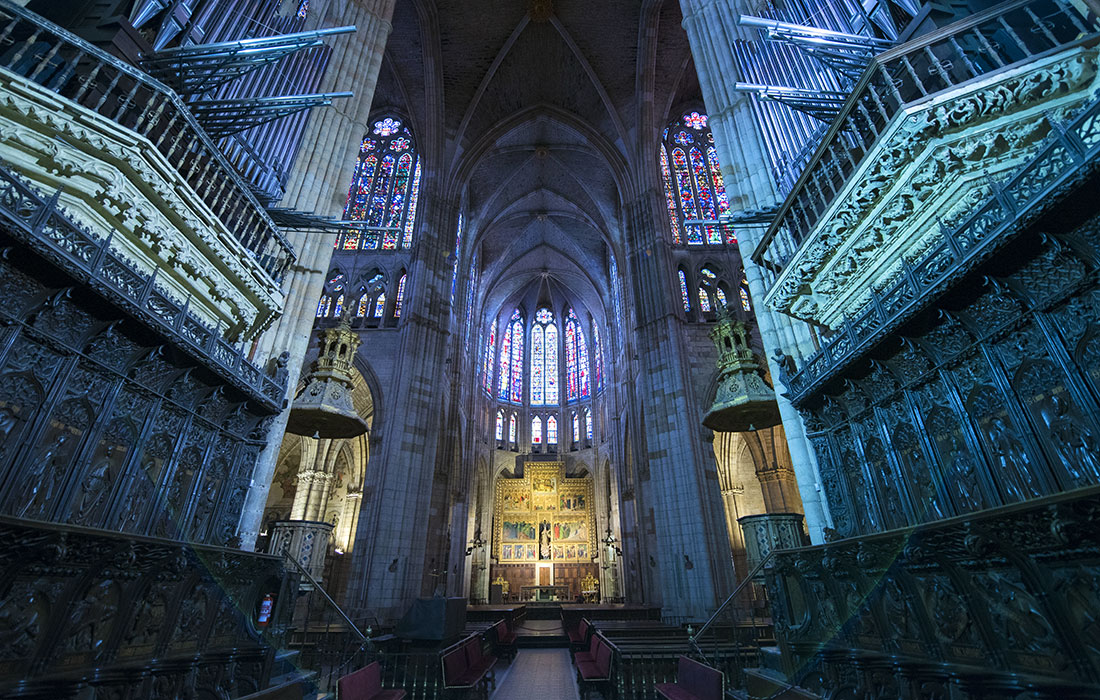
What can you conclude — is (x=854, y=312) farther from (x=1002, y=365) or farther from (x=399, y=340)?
(x=399, y=340)

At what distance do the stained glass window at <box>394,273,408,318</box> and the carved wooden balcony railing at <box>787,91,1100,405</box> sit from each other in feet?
51.6

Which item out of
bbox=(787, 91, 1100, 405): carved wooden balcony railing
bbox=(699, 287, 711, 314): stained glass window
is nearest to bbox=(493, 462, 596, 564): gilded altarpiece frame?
bbox=(699, 287, 711, 314): stained glass window

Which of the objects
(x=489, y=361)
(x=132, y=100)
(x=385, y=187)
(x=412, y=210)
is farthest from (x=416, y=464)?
(x=489, y=361)

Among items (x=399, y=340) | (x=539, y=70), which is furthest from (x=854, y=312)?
(x=539, y=70)

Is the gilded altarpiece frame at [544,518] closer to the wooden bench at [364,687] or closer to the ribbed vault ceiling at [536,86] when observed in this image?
the ribbed vault ceiling at [536,86]

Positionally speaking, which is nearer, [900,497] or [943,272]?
[943,272]

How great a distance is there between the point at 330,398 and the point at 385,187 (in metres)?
15.2

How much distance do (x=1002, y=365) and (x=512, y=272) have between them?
29.8 m

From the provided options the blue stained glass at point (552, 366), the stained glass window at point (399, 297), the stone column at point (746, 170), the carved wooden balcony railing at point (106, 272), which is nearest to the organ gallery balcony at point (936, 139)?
the stone column at point (746, 170)

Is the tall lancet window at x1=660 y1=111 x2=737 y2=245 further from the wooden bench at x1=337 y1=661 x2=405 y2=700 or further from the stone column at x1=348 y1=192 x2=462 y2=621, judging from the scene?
the wooden bench at x1=337 y1=661 x2=405 y2=700

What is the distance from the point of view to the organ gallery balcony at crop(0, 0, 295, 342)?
4418 mm

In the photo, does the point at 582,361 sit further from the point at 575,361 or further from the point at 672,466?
the point at 672,466

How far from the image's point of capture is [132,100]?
5117 mm

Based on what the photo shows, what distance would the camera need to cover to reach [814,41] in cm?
648
